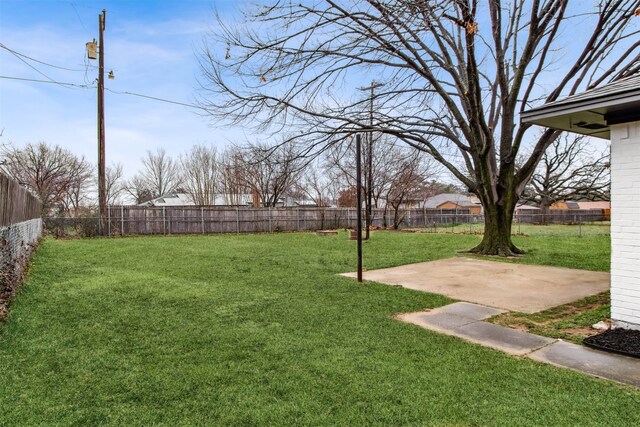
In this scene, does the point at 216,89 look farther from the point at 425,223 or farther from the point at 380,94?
the point at 425,223

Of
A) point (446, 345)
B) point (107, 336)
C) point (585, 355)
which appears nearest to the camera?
point (585, 355)

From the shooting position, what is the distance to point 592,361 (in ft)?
10.3

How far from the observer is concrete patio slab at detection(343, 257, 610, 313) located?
5.38 meters

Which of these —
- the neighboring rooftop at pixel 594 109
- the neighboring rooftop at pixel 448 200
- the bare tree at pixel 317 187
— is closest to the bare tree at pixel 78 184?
the bare tree at pixel 317 187

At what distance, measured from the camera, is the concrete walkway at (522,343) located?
2984 millimetres

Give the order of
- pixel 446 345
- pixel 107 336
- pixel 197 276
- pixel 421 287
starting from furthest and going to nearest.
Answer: pixel 197 276, pixel 421 287, pixel 107 336, pixel 446 345

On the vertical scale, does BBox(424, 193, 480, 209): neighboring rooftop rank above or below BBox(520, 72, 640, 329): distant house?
above

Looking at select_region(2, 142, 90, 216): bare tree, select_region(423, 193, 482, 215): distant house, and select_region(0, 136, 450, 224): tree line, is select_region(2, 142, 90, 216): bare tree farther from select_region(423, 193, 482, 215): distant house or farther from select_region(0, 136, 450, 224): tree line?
select_region(423, 193, 482, 215): distant house

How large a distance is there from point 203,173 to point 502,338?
101ft

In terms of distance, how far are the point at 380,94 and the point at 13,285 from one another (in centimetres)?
827

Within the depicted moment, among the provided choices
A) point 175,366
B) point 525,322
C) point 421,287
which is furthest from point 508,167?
point 175,366

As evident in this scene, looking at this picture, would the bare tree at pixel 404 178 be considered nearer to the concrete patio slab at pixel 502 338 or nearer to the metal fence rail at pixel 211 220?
the metal fence rail at pixel 211 220

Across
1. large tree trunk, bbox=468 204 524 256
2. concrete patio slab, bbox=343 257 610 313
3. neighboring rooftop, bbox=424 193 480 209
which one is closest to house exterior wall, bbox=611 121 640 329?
concrete patio slab, bbox=343 257 610 313

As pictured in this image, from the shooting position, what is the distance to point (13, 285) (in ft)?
16.6
